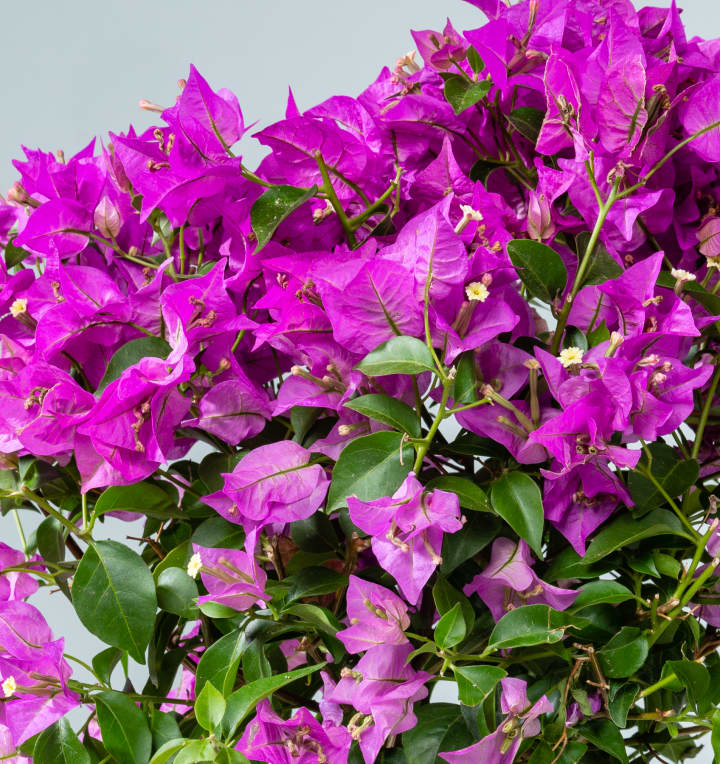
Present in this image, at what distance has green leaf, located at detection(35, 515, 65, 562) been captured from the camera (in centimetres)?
63

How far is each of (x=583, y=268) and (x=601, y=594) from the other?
0.52 ft

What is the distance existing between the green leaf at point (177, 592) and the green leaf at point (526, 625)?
0.16 m

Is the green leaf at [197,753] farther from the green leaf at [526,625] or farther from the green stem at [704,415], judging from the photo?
the green stem at [704,415]

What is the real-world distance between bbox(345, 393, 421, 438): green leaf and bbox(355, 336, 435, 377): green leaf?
2cm

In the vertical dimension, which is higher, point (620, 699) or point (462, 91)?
point (462, 91)

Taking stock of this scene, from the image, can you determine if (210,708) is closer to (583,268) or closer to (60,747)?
(60,747)

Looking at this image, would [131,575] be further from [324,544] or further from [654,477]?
[654,477]

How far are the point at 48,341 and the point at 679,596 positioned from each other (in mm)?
339

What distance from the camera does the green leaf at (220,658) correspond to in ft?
1.72

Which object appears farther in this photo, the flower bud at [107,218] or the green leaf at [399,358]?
the flower bud at [107,218]

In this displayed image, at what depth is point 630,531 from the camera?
1.66ft

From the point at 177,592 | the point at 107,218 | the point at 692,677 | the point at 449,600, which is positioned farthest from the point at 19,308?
the point at 692,677

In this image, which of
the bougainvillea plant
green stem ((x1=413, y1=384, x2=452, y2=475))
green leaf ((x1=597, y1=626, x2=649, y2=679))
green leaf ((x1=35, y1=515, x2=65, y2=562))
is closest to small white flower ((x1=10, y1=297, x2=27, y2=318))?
the bougainvillea plant

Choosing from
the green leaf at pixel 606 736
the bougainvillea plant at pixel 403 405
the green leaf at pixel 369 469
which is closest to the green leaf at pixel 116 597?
the bougainvillea plant at pixel 403 405
